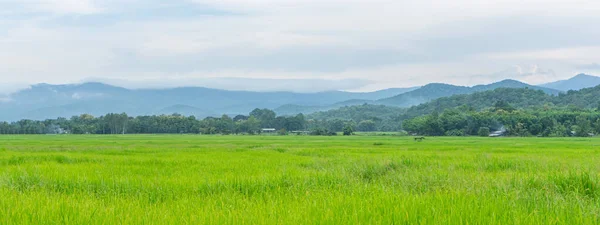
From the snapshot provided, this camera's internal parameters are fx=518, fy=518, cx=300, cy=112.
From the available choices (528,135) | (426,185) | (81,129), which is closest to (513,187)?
(426,185)

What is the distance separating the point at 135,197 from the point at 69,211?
1.91 metres

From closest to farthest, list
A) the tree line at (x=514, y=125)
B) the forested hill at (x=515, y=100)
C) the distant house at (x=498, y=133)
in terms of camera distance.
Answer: the tree line at (x=514, y=125), the distant house at (x=498, y=133), the forested hill at (x=515, y=100)

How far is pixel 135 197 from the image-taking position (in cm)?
689

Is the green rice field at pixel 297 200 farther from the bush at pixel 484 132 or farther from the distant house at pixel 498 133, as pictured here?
the bush at pixel 484 132

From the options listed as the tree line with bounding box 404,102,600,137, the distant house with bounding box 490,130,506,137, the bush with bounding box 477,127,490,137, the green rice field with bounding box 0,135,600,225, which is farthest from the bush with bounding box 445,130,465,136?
the green rice field with bounding box 0,135,600,225

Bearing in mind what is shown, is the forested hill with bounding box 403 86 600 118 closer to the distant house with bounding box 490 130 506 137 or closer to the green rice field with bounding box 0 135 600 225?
the distant house with bounding box 490 130 506 137

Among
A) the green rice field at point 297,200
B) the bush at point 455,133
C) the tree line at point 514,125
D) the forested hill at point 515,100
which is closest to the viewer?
the green rice field at point 297,200

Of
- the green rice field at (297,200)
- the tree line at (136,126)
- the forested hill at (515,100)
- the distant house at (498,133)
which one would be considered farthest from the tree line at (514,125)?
the green rice field at (297,200)

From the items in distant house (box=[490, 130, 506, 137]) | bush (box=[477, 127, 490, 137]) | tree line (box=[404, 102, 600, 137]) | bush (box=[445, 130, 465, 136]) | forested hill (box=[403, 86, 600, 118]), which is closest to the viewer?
tree line (box=[404, 102, 600, 137])

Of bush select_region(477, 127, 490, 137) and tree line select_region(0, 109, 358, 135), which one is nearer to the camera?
bush select_region(477, 127, 490, 137)

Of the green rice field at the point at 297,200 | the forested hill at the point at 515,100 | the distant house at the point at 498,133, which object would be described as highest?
the forested hill at the point at 515,100

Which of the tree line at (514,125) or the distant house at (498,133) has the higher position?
the tree line at (514,125)

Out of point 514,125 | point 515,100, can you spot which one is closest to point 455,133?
point 514,125

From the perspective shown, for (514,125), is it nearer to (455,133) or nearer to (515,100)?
(455,133)
